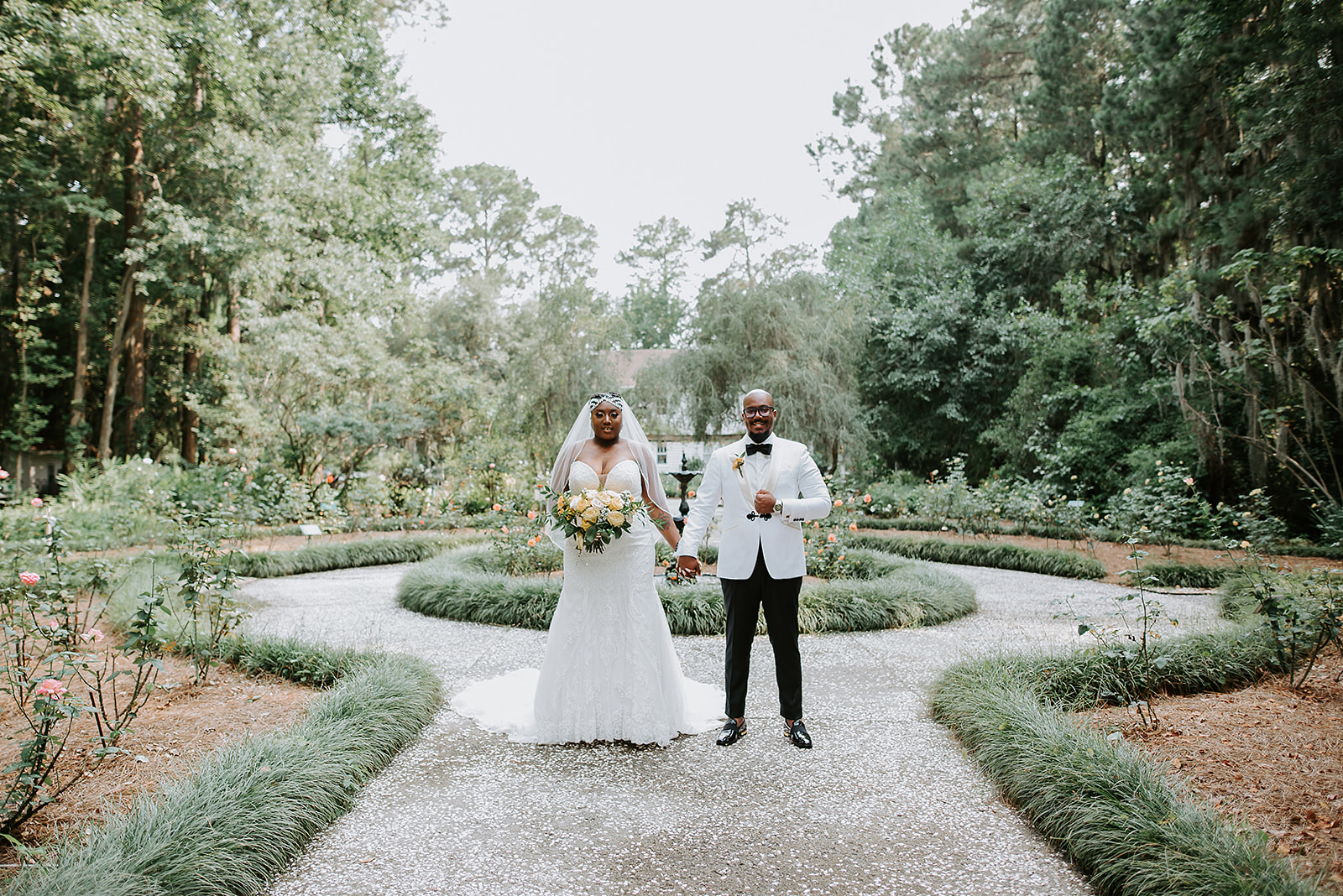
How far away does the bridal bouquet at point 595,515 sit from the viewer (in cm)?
398

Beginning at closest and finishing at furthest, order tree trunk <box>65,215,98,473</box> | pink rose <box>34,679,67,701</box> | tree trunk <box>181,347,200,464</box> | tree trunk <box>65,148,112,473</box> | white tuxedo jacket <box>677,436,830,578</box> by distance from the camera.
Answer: pink rose <box>34,679,67,701</box> → white tuxedo jacket <box>677,436,830,578</box> → tree trunk <box>65,148,112,473</box> → tree trunk <box>65,215,98,473</box> → tree trunk <box>181,347,200,464</box>

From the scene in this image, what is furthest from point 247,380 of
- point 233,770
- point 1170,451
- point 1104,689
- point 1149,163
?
point 1149,163

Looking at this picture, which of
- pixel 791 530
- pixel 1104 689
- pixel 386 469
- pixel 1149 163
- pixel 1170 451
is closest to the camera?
pixel 791 530

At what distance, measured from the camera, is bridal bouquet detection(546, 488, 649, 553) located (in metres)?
3.98

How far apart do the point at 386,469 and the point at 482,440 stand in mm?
2231

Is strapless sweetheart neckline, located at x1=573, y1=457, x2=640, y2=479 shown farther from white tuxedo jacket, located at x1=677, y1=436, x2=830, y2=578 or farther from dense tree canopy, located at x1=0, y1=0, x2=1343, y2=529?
dense tree canopy, located at x1=0, y1=0, x2=1343, y2=529

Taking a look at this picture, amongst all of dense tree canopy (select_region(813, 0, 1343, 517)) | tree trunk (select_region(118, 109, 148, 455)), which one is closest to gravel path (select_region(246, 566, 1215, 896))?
dense tree canopy (select_region(813, 0, 1343, 517))

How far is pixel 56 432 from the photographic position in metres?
21.4

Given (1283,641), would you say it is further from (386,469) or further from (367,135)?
(367,135)

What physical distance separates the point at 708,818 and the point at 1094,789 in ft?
5.02

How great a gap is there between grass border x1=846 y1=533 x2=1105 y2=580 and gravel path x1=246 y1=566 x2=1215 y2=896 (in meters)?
5.91

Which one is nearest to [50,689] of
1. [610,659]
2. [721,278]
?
[610,659]

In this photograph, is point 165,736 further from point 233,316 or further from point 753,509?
point 233,316

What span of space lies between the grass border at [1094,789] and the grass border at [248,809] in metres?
2.91
